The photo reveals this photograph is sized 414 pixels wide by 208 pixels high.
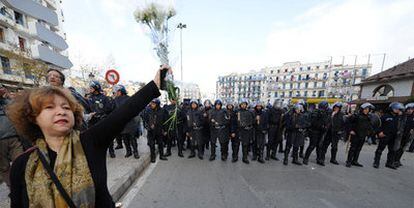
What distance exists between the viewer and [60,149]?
1.09 metres

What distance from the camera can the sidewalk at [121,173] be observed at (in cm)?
296

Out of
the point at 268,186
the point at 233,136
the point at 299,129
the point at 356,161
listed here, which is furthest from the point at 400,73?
the point at 268,186

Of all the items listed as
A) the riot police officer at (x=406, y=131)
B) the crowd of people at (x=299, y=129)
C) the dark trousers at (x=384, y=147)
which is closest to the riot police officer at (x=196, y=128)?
the crowd of people at (x=299, y=129)

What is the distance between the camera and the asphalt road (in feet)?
10.2

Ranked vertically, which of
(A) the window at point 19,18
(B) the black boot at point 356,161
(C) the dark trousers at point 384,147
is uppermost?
(A) the window at point 19,18

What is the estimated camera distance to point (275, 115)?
5.93m

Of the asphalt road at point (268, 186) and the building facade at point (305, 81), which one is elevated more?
the building facade at point (305, 81)

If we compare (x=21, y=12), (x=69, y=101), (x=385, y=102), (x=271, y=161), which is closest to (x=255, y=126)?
(x=271, y=161)

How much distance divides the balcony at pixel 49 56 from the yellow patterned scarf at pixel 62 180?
22867 millimetres

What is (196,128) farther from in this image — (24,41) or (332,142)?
(24,41)

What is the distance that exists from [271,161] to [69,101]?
5.83 meters

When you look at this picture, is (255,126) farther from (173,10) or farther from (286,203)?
(173,10)

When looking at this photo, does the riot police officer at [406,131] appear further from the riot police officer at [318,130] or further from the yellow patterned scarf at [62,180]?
the yellow patterned scarf at [62,180]

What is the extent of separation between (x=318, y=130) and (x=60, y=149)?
652cm
